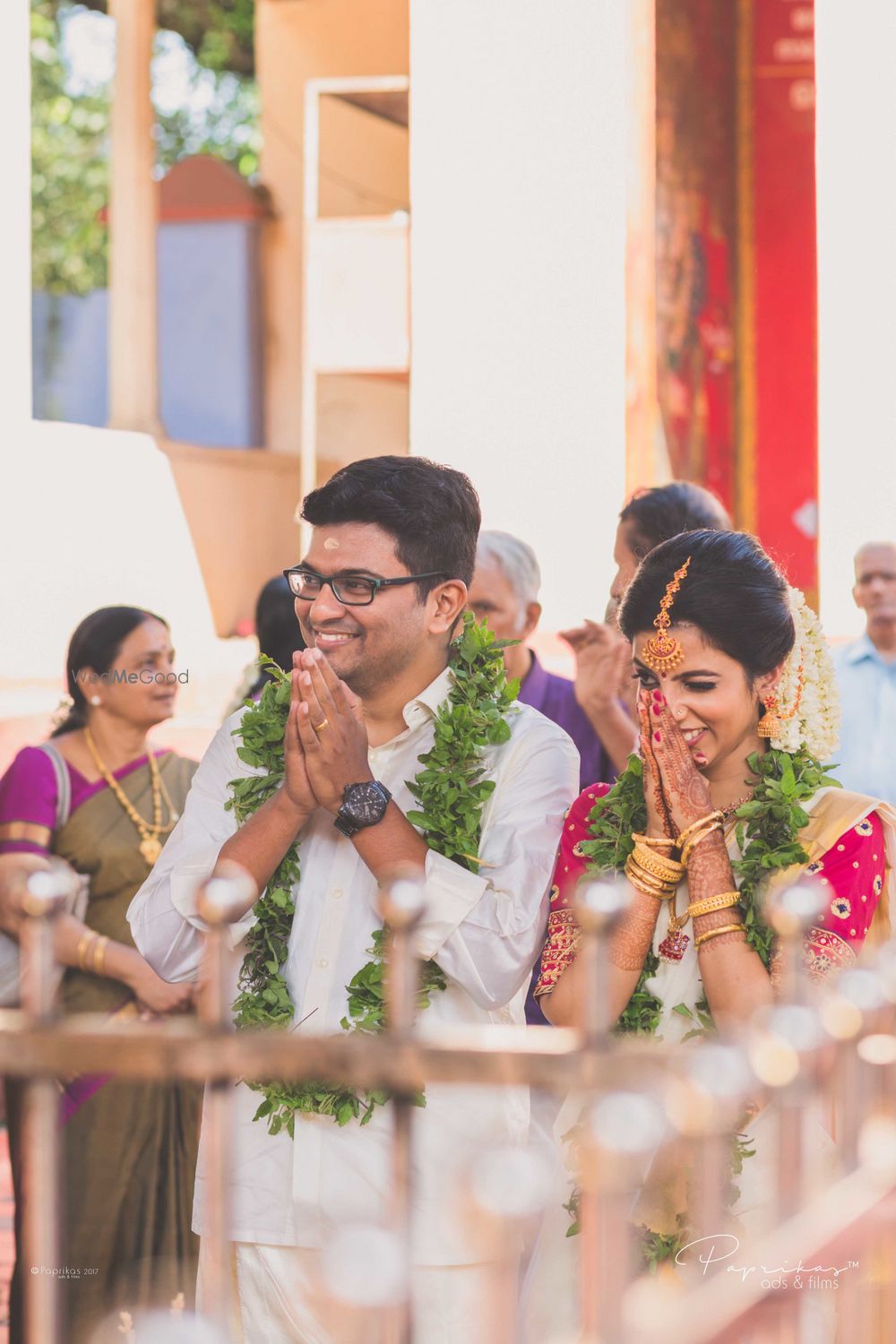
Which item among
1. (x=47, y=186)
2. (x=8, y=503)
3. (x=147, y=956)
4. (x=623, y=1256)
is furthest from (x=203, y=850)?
(x=47, y=186)

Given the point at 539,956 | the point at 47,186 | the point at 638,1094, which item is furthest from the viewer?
the point at 47,186

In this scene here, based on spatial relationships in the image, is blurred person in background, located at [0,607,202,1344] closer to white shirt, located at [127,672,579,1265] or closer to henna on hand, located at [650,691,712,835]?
white shirt, located at [127,672,579,1265]

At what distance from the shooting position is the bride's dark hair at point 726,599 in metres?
2.56

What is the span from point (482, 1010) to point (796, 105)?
28.0ft

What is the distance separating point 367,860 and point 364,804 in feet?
0.26

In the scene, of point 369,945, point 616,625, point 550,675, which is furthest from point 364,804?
point 550,675

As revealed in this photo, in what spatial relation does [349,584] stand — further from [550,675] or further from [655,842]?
[550,675]

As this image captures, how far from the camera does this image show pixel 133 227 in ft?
31.2

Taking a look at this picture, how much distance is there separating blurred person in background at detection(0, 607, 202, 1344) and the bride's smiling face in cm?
200

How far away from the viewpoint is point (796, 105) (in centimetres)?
1011

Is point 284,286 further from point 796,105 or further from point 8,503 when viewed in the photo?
point 8,503

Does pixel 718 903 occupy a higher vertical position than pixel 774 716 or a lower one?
lower

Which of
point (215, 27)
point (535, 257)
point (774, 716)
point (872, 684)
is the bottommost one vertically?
point (872, 684)

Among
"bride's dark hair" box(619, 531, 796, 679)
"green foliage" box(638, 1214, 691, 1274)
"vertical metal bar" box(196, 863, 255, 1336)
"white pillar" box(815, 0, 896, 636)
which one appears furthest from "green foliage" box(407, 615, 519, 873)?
"white pillar" box(815, 0, 896, 636)
